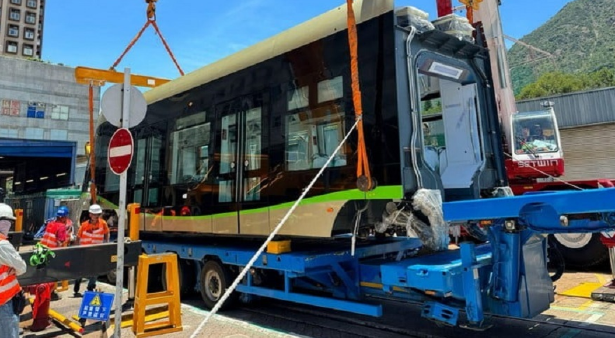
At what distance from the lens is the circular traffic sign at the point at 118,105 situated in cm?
456

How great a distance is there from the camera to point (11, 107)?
116ft

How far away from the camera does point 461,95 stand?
551cm

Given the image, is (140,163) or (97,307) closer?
(97,307)

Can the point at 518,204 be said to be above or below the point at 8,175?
below

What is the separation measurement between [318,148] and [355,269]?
147 cm

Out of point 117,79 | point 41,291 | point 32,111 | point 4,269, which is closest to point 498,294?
point 4,269

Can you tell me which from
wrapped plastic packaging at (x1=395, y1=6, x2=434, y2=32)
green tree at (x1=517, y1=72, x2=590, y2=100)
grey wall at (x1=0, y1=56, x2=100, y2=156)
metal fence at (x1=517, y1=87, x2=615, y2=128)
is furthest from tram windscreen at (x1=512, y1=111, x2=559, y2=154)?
green tree at (x1=517, y1=72, x2=590, y2=100)

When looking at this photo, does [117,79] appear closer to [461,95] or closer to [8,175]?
[461,95]

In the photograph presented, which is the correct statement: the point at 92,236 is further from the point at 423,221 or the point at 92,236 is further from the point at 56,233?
the point at 423,221

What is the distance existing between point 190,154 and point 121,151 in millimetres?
2350

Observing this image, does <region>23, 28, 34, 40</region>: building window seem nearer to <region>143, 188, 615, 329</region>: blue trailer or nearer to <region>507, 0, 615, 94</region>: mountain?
<region>143, 188, 615, 329</region>: blue trailer

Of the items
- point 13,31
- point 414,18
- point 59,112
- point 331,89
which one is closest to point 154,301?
point 331,89

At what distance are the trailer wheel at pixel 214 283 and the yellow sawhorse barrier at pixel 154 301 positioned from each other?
3.07ft

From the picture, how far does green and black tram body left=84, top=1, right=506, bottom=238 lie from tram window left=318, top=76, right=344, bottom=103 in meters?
0.01
